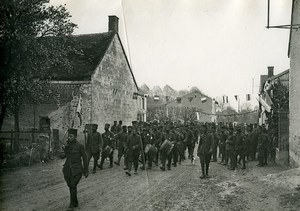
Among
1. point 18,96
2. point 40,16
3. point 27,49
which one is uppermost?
point 40,16

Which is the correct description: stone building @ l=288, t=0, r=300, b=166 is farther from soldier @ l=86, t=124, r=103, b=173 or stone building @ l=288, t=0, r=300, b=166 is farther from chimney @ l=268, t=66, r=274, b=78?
chimney @ l=268, t=66, r=274, b=78

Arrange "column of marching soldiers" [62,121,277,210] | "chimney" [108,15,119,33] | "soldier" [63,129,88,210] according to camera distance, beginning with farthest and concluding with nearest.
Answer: "chimney" [108,15,119,33], "column of marching soldiers" [62,121,277,210], "soldier" [63,129,88,210]

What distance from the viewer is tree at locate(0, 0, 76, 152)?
1323 cm

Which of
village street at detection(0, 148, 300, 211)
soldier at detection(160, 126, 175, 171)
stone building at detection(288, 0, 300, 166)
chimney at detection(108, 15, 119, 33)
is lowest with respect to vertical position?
village street at detection(0, 148, 300, 211)

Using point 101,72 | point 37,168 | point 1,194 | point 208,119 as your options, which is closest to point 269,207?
point 1,194

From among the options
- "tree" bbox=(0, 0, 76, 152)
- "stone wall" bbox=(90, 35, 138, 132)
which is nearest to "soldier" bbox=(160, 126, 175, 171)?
"tree" bbox=(0, 0, 76, 152)

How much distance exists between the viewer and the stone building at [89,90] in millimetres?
21469

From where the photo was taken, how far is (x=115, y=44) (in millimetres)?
27094

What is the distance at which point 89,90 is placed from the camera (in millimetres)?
22578

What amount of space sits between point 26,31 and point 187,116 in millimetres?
47080

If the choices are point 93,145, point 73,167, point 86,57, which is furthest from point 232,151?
point 86,57

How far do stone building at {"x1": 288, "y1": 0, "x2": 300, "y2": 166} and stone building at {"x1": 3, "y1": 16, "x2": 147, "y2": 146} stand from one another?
39.1 ft

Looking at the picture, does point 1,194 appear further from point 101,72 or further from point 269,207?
point 101,72

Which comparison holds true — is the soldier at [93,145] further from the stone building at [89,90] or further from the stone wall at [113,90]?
the stone wall at [113,90]
